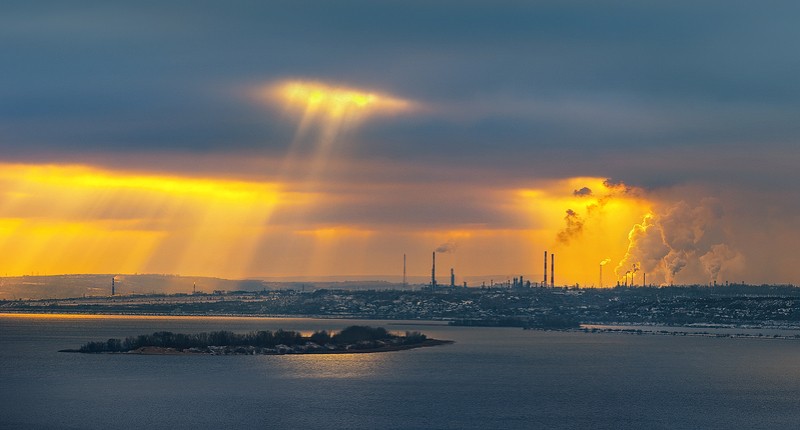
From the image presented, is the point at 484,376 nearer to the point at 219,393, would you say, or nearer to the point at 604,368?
the point at 604,368

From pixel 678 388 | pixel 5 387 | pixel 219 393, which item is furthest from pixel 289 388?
pixel 678 388

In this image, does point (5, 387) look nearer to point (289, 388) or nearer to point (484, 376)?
point (289, 388)

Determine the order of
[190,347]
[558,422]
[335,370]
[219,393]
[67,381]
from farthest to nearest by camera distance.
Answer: [190,347], [335,370], [67,381], [219,393], [558,422]

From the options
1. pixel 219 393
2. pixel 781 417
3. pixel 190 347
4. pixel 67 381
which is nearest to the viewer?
pixel 781 417

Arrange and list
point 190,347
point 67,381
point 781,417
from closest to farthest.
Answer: point 781,417
point 67,381
point 190,347

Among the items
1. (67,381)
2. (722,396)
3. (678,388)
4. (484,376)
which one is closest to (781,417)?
(722,396)

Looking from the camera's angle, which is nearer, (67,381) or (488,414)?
(488,414)
